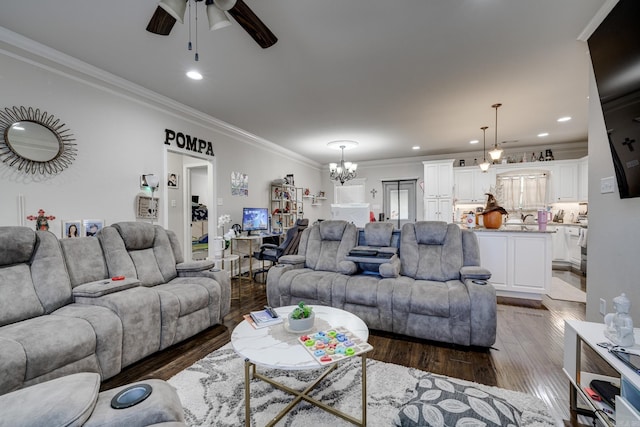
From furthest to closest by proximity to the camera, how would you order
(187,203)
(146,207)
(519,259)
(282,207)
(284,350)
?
(282,207)
(187,203)
(519,259)
(146,207)
(284,350)

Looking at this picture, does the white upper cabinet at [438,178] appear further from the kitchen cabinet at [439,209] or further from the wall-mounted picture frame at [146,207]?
the wall-mounted picture frame at [146,207]

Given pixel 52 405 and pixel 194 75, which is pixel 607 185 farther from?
pixel 194 75

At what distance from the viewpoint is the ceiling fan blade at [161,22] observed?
1.79 metres

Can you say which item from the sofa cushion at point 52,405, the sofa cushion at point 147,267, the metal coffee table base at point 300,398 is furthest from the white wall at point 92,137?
the metal coffee table base at point 300,398

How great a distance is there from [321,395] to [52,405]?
134 centimetres

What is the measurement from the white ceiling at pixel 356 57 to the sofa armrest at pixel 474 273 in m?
2.13

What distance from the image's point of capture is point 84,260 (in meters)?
2.30

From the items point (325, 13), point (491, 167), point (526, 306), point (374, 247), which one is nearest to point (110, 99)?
point (325, 13)

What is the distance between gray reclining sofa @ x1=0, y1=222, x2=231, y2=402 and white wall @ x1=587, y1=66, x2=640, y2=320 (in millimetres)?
3479

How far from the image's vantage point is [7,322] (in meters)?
1.76

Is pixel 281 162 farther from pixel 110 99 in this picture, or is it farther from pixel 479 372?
pixel 479 372

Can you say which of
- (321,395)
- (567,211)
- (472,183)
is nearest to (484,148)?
(472,183)

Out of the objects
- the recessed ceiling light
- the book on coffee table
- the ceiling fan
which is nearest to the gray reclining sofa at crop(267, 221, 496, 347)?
the book on coffee table

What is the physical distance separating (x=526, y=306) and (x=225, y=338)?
3662mm
